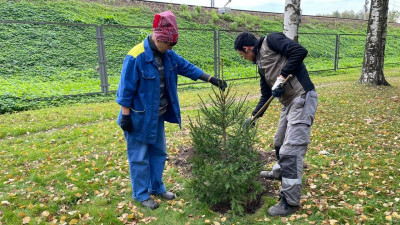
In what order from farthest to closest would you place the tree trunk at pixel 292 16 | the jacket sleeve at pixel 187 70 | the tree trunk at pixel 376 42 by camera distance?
the tree trunk at pixel 376 42 < the tree trunk at pixel 292 16 < the jacket sleeve at pixel 187 70

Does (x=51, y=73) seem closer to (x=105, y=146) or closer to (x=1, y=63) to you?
(x=1, y=63)

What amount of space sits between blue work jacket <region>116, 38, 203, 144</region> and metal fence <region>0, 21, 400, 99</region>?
7.35m

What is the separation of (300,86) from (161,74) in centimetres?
147

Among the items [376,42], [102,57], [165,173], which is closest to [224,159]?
[165,173]

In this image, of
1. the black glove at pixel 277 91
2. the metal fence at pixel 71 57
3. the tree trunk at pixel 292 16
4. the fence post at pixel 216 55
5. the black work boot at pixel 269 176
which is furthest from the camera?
the fence post at pixel 216 55

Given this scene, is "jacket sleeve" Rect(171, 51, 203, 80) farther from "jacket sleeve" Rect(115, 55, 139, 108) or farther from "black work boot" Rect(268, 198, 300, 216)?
"black work boot" Rect(268, 198, 300, 216)

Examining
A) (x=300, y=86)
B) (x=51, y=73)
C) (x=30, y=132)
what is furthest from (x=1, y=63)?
(x=300, y=86)

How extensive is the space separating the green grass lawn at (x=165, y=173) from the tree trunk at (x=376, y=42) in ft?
10.2

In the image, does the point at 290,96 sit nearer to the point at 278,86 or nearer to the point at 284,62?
the point at 278,86

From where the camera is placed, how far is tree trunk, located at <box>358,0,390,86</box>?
389 inches

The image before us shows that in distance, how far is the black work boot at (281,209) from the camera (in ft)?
10.8

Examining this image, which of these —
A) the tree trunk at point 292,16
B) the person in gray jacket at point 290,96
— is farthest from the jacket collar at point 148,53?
the tree trunk at point 292,16

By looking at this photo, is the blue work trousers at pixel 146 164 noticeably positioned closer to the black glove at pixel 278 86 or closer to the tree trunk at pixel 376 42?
the black glove at pixel 278 86

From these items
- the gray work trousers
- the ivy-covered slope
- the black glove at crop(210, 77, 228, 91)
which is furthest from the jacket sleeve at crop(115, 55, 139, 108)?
the ivy-covered slope
